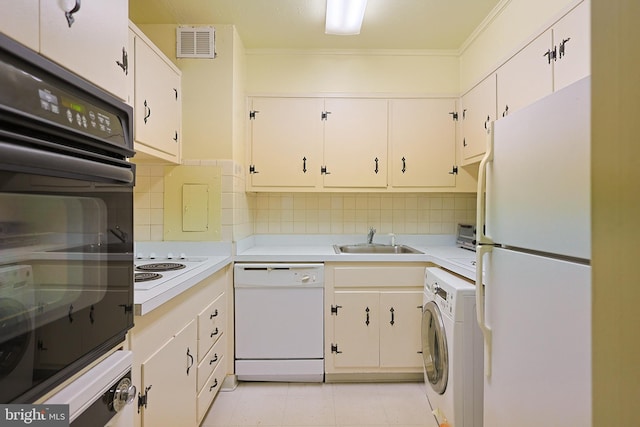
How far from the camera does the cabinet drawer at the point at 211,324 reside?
5.48 ft

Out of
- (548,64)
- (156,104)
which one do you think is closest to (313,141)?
(156,104)

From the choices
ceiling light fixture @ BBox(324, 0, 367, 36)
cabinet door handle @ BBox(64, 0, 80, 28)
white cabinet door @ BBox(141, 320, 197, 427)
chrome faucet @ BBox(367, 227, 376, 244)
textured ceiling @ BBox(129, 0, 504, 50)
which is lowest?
white cabinet door @ BBox(141, 320, 197, 427)

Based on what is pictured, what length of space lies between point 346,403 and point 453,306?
99 centimetres

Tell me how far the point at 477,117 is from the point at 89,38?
225 cm

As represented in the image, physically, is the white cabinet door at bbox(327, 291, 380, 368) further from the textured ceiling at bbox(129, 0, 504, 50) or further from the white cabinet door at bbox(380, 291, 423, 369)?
the textured ceiling at bbox(129, 0, 504, 50)

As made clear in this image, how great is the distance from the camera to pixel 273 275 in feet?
7.26

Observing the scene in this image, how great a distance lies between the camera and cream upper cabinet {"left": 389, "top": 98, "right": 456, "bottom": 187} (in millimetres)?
2562

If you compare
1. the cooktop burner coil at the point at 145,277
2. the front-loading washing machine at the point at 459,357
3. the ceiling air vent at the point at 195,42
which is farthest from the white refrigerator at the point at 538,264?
the ceiling air vent at the point at 195,42

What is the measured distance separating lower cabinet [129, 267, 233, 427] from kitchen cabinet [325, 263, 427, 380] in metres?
0.73

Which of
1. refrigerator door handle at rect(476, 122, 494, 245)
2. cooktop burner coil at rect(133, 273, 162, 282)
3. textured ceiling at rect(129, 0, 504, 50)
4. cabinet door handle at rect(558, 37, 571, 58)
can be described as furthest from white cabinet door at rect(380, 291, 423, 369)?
textured ceiling at rect(129, 0, 504, 50)

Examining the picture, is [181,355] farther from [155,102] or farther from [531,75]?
[531,75]

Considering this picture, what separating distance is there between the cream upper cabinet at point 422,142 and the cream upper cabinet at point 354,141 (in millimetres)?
95

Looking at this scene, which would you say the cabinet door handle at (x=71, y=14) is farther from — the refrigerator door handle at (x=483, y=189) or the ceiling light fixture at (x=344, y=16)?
the ceiling light fixture at (x=344, y=16)

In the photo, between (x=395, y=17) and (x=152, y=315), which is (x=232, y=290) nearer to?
(x=152, y=315)
